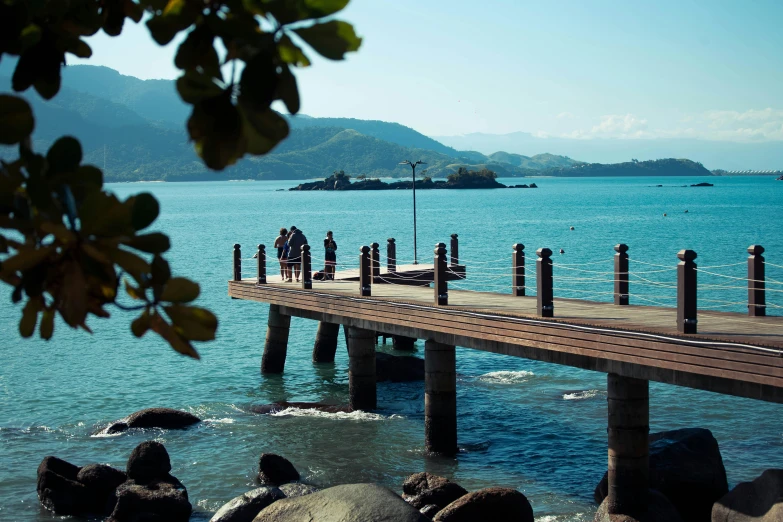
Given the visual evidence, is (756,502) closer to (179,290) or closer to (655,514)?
(655,514)

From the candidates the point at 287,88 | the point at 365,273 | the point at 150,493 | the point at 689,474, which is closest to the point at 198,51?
the point at 287,88

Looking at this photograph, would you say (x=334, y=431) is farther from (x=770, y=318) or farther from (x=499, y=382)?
(x=770, y=318)

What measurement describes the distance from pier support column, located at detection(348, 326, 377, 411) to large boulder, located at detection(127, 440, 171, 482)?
6120mm

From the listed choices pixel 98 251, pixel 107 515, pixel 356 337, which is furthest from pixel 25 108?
pixel 356 337

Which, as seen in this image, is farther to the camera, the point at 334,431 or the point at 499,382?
the point at 499,382

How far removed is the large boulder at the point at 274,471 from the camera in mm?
16234

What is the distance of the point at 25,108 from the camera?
2.08 m

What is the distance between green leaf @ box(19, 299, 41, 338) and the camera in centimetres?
235

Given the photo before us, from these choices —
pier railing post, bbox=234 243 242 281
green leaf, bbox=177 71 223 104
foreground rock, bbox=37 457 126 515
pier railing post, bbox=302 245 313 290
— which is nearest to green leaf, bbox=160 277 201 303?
green leaf, bbox=177 71 223 104

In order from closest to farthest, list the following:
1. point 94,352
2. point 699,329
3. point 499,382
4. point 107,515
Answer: point 699,329 < point 107,515 < point 499,382 < point 94,352

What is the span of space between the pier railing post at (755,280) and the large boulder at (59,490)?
454 inches

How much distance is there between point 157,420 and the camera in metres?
20.9

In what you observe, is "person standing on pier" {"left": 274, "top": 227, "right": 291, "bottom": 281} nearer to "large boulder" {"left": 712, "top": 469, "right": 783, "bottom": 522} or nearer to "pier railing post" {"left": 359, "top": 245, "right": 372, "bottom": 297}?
"pier railing post" {"left": 359, "top": 245, "right": 372, "bottom": 297}

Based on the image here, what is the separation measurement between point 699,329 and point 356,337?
9.63 metres
